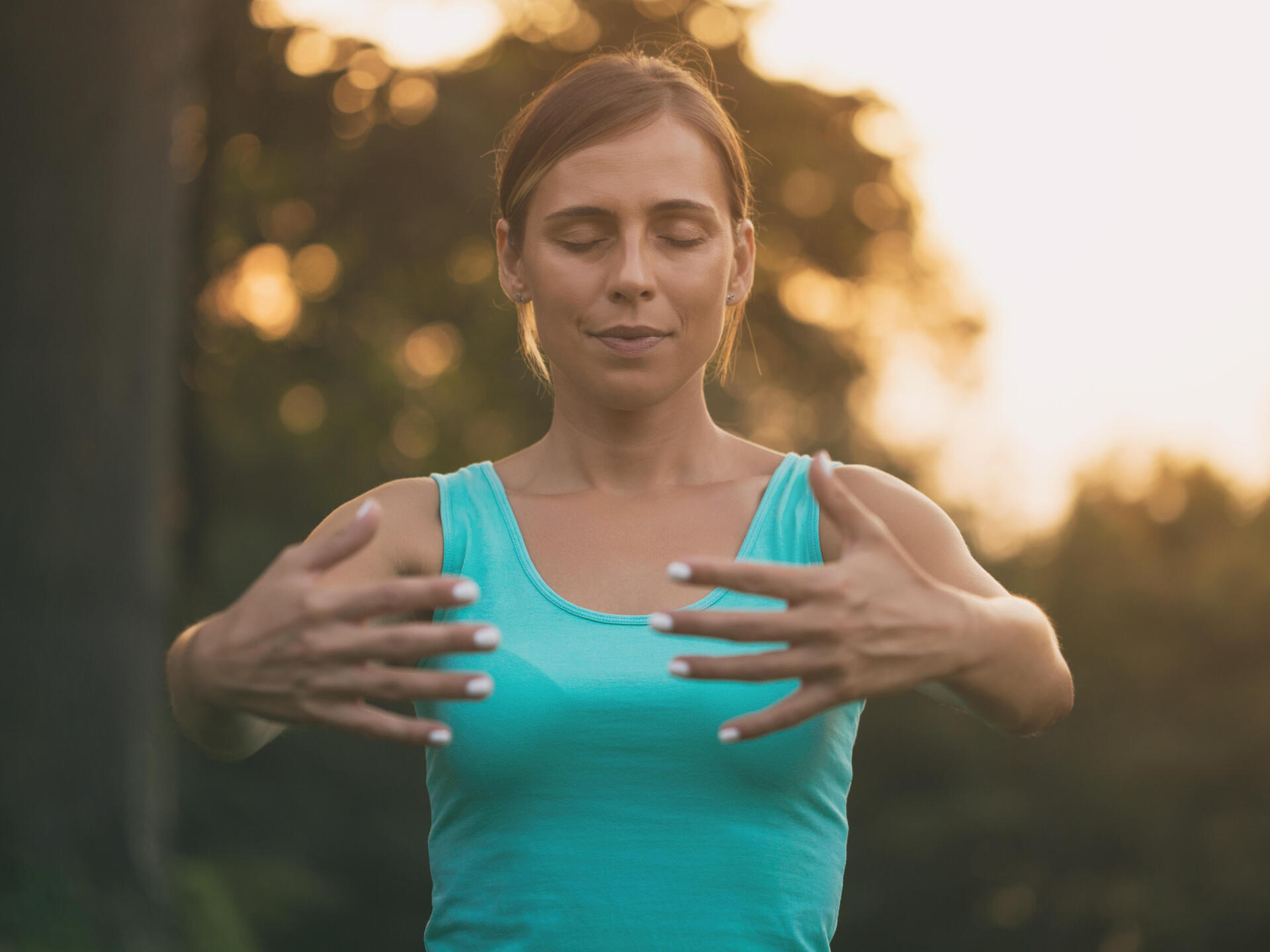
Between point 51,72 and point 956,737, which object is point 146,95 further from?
point 956,737

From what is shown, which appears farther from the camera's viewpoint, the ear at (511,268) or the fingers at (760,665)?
the ear at (511,268)

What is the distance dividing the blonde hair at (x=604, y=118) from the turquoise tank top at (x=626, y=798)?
0.79 metres

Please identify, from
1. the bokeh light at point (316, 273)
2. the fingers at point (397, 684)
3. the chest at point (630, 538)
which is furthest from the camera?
the bokeh light at point (316, 273)

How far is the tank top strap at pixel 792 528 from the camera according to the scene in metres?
2.25

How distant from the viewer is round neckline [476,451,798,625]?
2162 mm

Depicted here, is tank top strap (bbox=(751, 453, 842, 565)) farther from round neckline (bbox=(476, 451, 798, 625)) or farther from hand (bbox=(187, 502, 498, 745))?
hand (bbox=(187, 502, 498, 745))

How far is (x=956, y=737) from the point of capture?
763 inches

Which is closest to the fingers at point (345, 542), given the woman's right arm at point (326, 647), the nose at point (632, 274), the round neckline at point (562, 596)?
the woman's right arm at point (326, 647)

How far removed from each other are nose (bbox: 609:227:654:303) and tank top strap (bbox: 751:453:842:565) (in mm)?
400

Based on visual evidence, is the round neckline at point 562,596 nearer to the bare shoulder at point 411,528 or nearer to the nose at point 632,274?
the bare shoulder at point 411,528

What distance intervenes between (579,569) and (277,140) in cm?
1145

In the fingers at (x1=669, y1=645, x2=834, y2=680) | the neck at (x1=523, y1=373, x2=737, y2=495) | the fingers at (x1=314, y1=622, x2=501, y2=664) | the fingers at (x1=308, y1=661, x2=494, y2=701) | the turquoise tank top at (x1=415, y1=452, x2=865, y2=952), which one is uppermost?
the neck at (x1=523, y1=373, x2=737, y2=495)

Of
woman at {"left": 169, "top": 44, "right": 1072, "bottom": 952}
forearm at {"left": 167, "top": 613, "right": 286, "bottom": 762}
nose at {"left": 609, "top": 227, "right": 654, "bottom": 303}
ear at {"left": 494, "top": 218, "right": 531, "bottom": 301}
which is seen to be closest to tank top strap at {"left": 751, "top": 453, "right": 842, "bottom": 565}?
woman at {"left": 169, "top": 44, "right": 1072, "bottom": 952}

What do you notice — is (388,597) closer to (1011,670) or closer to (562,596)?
(562,596)
